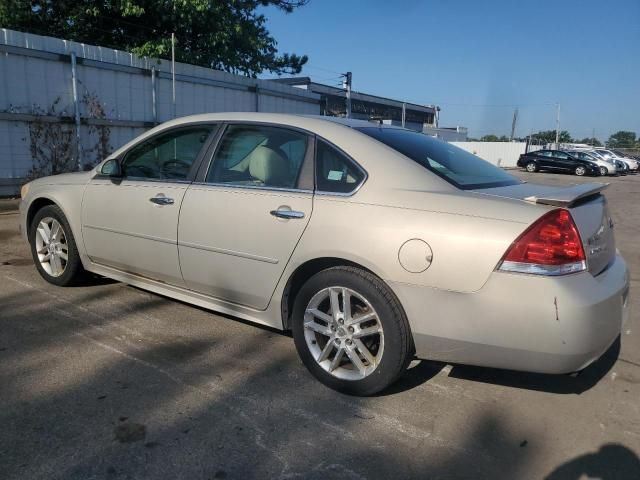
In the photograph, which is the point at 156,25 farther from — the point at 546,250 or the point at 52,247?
the point at 546,250

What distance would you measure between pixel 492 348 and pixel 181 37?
15.9 metres

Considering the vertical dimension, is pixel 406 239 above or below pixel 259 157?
below

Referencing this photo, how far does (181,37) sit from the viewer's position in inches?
632

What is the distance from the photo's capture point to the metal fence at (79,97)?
972 cm

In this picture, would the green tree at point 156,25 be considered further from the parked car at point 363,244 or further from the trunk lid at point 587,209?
the trunk lid at point 587,209

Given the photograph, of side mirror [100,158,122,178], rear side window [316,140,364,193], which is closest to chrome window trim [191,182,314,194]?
rear side window [316,140,364,193]

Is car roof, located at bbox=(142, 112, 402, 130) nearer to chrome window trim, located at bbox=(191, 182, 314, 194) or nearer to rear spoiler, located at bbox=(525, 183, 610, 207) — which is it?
chrome window trim, located at bbox=(191, 182, 314, 194)

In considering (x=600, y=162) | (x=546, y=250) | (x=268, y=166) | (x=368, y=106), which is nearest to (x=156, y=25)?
(x=268, y=166)

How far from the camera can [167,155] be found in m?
3.95

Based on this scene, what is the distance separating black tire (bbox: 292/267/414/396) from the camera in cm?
275

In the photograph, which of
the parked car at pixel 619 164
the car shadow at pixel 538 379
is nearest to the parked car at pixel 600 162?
the parked car at pixel 619 164

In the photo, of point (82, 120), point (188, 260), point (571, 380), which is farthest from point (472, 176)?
point (82, 120)

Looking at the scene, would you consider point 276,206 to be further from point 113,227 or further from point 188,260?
point 113,227

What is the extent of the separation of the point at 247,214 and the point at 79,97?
29.7 ft
